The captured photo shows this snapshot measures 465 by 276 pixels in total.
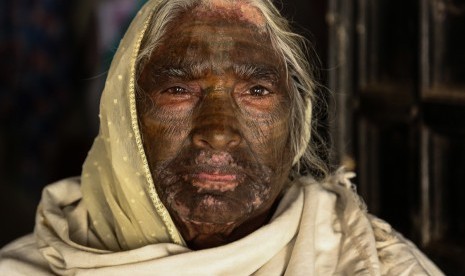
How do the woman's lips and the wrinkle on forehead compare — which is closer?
the woman's lips

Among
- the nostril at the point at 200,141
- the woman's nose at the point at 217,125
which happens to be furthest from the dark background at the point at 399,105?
the nostril at the point at 200,141

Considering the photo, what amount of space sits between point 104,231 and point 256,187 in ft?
1.71

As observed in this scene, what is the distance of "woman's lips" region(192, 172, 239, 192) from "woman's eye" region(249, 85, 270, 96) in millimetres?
277

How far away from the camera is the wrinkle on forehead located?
246 cm

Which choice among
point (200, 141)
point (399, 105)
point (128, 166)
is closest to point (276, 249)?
point (200, 141)

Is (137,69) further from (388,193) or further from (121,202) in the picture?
(388,193)

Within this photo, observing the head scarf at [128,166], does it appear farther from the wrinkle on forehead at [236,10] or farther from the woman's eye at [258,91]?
the woman's eye at [258,91]

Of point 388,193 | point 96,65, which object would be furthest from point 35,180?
point 388,193

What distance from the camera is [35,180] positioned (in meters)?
6.18

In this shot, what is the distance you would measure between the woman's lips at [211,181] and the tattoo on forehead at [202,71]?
11.7 inches

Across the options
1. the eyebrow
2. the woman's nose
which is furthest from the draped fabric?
the eyebrow

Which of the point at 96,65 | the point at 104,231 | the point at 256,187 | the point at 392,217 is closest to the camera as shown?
the point at 256,187

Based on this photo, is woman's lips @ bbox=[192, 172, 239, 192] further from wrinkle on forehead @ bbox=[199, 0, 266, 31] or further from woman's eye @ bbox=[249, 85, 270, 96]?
wrinkle on forehead @ bbox=[199, 0, 266, 31]

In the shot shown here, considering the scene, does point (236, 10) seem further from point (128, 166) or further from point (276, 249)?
point (276, 249)
